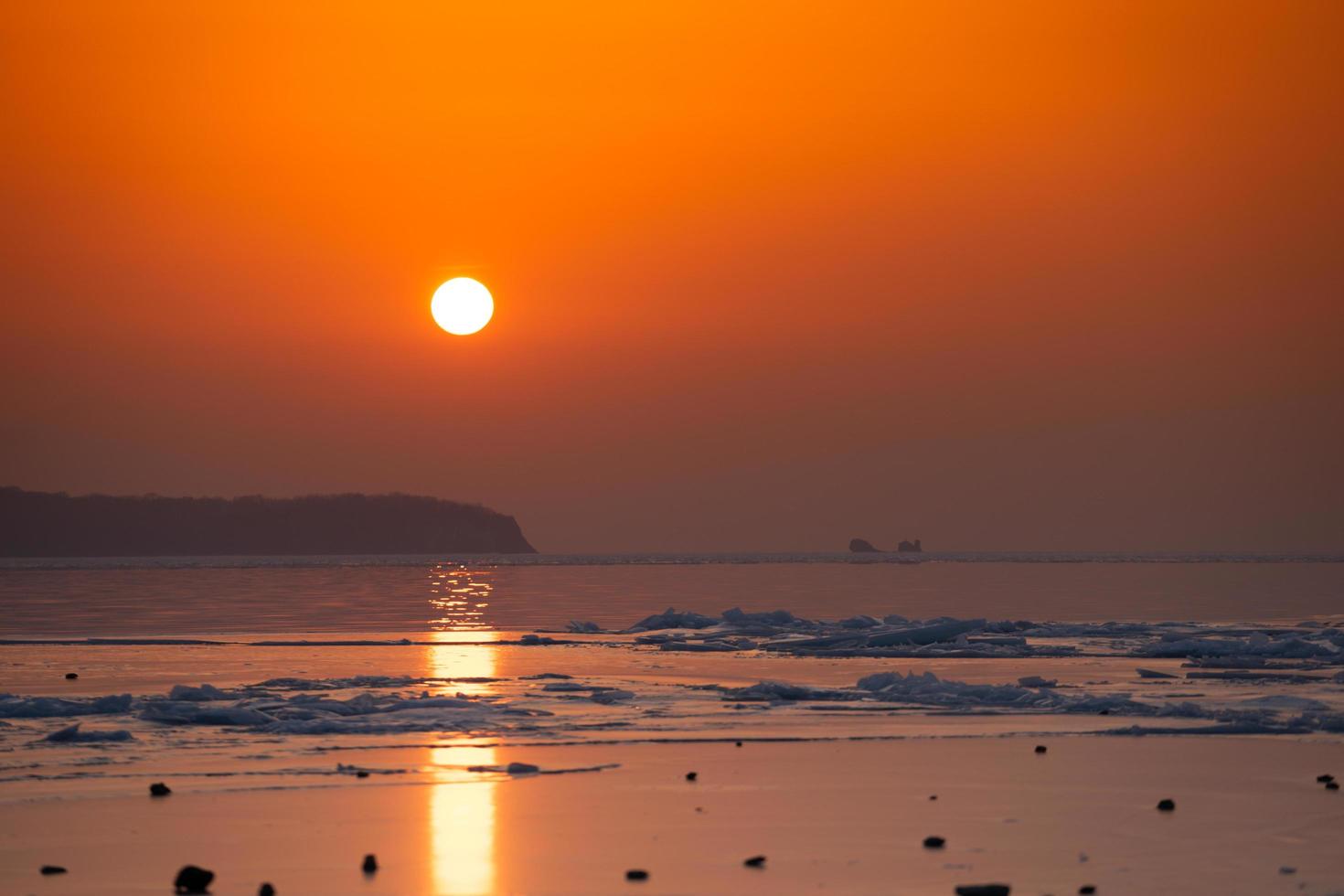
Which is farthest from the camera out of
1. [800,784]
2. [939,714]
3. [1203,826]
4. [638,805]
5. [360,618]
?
[360,618]

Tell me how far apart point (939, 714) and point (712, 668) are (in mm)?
8058

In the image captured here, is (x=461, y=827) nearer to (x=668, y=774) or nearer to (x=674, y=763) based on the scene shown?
(x=668, y=774)

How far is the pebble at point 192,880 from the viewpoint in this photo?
9727 mm

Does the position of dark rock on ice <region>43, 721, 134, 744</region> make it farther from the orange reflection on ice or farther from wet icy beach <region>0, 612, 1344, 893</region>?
the orange reflection on ice

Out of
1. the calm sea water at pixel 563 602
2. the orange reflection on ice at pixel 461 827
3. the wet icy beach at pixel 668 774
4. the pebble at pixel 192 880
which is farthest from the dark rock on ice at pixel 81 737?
the calm sea water at pixel 563 602

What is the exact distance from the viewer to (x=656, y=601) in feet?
197

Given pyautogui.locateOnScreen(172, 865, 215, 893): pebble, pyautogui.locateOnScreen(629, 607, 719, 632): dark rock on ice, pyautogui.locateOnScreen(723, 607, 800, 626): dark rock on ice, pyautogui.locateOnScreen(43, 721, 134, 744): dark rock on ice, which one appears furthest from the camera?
pyautogui.locateOnScreen(723, 607, 800, 626): dark rock on ice

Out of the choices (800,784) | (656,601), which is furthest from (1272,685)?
(656,601)

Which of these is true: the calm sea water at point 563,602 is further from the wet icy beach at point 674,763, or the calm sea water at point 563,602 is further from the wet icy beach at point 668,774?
the wet icy beach at point 668,774

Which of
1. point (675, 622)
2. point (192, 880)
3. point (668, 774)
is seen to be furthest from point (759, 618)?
point (192, 880)

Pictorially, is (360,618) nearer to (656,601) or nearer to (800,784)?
(656,601)

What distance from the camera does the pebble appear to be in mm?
9727

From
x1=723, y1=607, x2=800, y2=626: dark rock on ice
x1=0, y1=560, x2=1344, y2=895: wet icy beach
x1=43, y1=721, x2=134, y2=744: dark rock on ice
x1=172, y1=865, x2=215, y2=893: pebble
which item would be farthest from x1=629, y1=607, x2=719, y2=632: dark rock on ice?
x1=172, y1=865, x2=215, y2=893: pebble

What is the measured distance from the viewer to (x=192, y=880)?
975 centimetres
